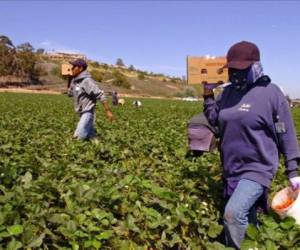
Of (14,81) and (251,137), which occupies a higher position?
(14,81)

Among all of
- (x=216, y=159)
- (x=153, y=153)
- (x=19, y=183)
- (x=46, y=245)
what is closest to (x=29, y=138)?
(x=153, y=153)

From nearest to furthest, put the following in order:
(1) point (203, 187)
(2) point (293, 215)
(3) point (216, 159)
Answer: (2) point (293, 215) < (1) point (203, 187) < (3) point (216, 159)

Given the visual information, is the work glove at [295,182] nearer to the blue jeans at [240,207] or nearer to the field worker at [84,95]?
the blue jeans at [240,207]

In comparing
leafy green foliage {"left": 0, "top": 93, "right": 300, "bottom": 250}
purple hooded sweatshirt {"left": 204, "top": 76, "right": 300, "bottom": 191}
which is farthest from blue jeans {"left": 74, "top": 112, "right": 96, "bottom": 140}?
purple hooded sweatshirt {"left": 204, "top": 76, "right": 300, "bottom": 191}

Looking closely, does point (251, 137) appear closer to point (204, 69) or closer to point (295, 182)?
point (295, 182)

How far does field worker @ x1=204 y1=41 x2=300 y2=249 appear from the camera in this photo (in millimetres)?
3637

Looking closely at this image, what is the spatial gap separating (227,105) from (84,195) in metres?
1.34

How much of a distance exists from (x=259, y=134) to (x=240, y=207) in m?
0.57

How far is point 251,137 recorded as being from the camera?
3711mm

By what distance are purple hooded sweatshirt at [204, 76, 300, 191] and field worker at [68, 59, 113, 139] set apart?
4276 mm

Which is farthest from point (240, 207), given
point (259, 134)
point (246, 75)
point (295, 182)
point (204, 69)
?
point (204, 69)

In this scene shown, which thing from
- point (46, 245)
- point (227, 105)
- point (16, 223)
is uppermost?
point (227, 105)

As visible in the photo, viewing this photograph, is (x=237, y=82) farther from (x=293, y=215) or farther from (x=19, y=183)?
(x=19, y=183)

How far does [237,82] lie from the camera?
379cm
